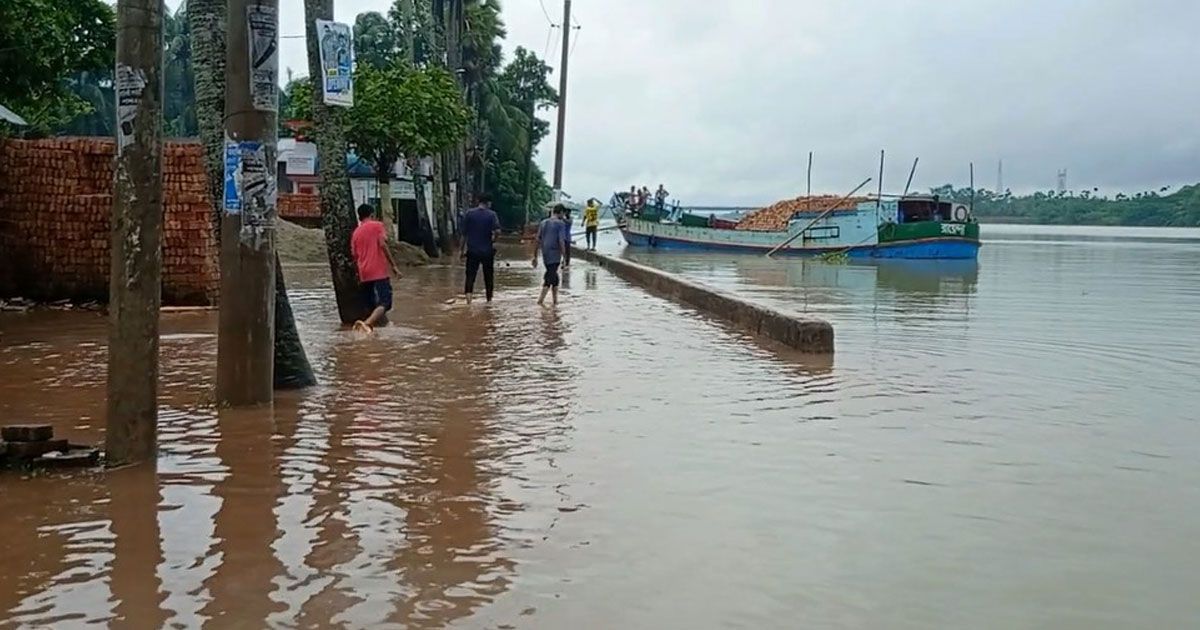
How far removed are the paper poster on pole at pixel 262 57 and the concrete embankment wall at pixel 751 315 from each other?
582 cm

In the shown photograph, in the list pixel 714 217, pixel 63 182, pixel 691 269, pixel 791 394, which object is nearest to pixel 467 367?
pixel 791 394

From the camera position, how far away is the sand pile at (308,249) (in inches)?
1050

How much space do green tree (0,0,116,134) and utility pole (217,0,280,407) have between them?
8798 mm

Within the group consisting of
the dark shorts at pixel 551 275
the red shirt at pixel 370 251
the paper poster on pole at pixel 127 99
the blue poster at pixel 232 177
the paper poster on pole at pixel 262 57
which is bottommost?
the dark shorts at pixel 551 275

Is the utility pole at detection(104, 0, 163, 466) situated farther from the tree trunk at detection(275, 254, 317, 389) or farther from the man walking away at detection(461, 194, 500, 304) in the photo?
the man walking away at detection(461, 194, 500, 304)

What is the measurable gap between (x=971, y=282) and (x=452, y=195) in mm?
17952

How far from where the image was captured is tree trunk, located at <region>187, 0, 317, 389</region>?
810 cm

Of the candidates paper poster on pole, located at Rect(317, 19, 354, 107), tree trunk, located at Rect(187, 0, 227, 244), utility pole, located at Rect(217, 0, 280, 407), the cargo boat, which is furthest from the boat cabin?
utility pole, located at Rect(217, 0, 280, 407)

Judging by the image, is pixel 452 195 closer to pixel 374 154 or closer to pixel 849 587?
pixel 374 154

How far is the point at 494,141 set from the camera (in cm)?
5447

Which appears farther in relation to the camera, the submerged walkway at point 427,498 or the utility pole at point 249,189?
the utility pole at point 249,189

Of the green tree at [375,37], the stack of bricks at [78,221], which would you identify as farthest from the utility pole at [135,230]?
the green tree at [375,37]

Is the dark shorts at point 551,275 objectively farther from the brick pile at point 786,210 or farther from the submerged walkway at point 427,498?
the brick pile at point 786,210

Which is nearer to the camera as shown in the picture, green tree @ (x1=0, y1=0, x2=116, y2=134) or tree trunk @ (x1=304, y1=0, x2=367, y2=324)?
tree trunk @ (x1=304, y1=0, x2=367, y2=324)
